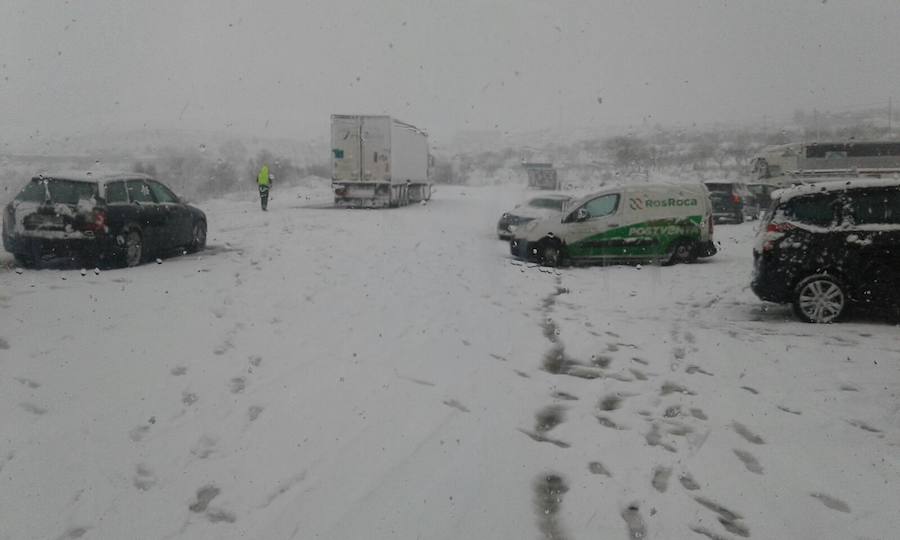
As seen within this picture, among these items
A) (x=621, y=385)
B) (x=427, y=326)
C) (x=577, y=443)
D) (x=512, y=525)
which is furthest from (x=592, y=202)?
(x=512, y=525)

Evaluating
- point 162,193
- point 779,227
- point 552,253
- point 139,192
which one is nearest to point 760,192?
point 552,253

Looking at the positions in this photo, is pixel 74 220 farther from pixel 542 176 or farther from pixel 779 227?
pixel 542 176

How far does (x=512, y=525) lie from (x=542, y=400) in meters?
2.04

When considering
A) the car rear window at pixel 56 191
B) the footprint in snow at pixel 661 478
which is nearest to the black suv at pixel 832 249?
the footprint in snow at pixel 661 478

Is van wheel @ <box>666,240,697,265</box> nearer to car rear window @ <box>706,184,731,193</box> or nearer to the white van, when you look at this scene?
the white van

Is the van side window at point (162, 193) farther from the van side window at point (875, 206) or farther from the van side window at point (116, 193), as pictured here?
the van side window at point (875, 206)

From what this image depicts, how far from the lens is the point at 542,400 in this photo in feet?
18.2

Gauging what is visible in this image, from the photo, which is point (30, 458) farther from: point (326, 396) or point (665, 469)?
point (665, 469)

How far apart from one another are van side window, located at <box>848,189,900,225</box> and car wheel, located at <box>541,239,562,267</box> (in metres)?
6.04

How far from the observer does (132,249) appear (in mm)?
10828

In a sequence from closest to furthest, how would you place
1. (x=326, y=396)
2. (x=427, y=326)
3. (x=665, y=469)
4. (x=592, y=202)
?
(x=665, y=469), (x=326, y=396), (x=427, y=326), (x=592, y=202)

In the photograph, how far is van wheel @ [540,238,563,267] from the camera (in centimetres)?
1365

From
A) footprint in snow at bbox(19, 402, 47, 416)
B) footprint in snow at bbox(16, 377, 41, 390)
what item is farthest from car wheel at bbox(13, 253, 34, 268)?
footprint in snow at bbox(19, 402, 47, 416)

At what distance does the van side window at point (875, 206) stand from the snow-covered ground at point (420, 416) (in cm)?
138
